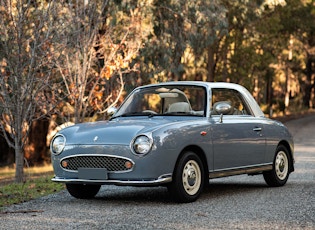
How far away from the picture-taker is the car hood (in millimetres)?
9047

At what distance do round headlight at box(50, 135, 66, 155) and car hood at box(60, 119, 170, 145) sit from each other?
6 cm

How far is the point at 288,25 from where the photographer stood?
43.5m

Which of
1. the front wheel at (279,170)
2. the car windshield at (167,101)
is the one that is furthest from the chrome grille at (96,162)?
the front wheel at (279,170)

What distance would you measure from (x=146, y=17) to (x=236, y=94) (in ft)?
41.0

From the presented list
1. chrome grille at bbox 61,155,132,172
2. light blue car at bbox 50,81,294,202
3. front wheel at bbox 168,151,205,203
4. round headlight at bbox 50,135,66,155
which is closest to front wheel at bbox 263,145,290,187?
light blue car at bbox 50,81,294,202

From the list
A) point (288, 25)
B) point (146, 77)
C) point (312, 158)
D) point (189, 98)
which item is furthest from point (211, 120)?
point (288, 25)

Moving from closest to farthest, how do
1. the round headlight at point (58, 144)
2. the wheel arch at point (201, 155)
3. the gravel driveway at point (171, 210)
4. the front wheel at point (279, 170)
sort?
1. the gravel driveway at point (171, 210)
2. the round headlight at point (58, 144)
3. the wheel arch at point (201, 155)
4. the front wheel at point (279, 170)

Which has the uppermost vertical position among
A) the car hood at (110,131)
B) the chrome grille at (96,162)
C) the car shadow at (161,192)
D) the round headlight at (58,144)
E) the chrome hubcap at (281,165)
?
the car hood at (110,131)

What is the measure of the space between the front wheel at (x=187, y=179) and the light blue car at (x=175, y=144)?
0.04 feet

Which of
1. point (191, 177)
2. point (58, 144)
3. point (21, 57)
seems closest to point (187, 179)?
point (191, 177)

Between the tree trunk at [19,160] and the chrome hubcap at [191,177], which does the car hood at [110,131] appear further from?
the tree trunk at [19,160]

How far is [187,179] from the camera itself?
30.6 ft

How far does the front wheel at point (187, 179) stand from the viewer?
9125 mm

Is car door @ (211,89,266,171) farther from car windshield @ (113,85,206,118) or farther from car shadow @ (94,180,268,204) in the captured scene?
car shadow @ (94,180,268,204)
